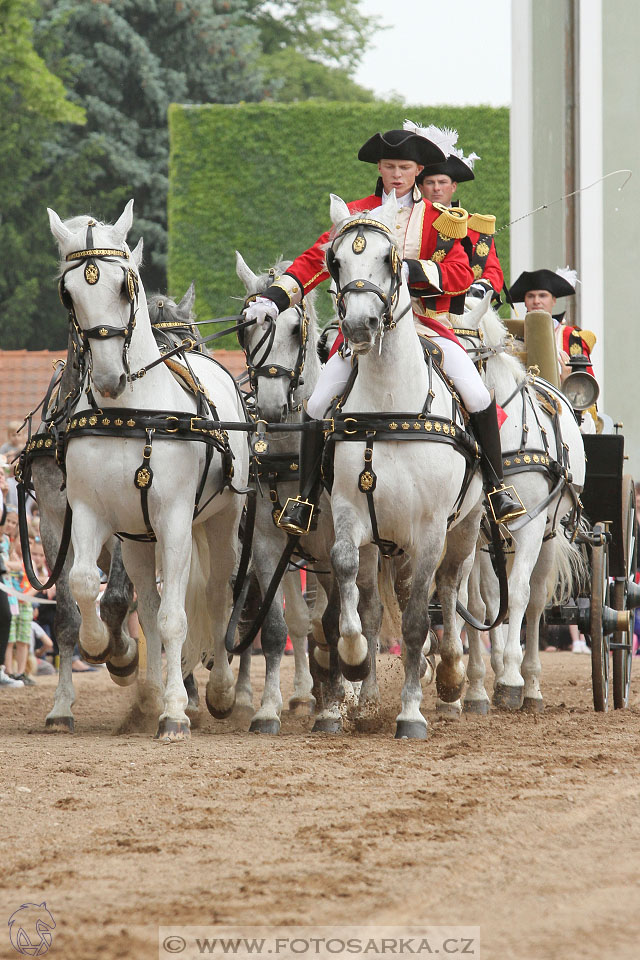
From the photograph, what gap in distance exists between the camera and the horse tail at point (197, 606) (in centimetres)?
795

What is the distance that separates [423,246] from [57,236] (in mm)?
1943

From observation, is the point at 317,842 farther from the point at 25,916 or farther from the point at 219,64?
the point at 219,64

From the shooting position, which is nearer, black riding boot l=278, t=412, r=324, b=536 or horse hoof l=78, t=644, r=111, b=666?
black riding boot l=278, t=412, r=324, b=536

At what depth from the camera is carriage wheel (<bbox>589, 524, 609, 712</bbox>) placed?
26.5 feet

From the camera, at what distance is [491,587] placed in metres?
9.90

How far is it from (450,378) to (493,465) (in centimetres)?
52

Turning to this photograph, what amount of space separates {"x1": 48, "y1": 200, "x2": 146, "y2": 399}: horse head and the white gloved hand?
0.70 meters

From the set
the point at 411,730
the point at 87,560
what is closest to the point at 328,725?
the point at 411,730

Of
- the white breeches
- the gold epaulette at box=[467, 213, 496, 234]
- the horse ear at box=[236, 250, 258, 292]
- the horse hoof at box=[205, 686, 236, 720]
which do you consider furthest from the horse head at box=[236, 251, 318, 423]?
the horse hoof at box=[205, 686, 236, 720]

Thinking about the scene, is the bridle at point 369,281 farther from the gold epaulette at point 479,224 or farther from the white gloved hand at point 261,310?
the gold epaulette at point 479,224

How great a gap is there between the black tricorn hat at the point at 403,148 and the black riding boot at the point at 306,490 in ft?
4.89

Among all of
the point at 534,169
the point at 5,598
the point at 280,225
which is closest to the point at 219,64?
the point at 280,225

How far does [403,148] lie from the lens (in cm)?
714

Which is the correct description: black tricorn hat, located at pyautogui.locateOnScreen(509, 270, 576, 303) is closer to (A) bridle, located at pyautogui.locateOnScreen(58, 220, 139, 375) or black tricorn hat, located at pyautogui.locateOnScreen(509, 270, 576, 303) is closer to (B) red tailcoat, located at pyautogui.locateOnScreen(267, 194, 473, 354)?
(B) red tailcoat, located at pyautogui.locateOnScreen(267, 194, 473, 354)
